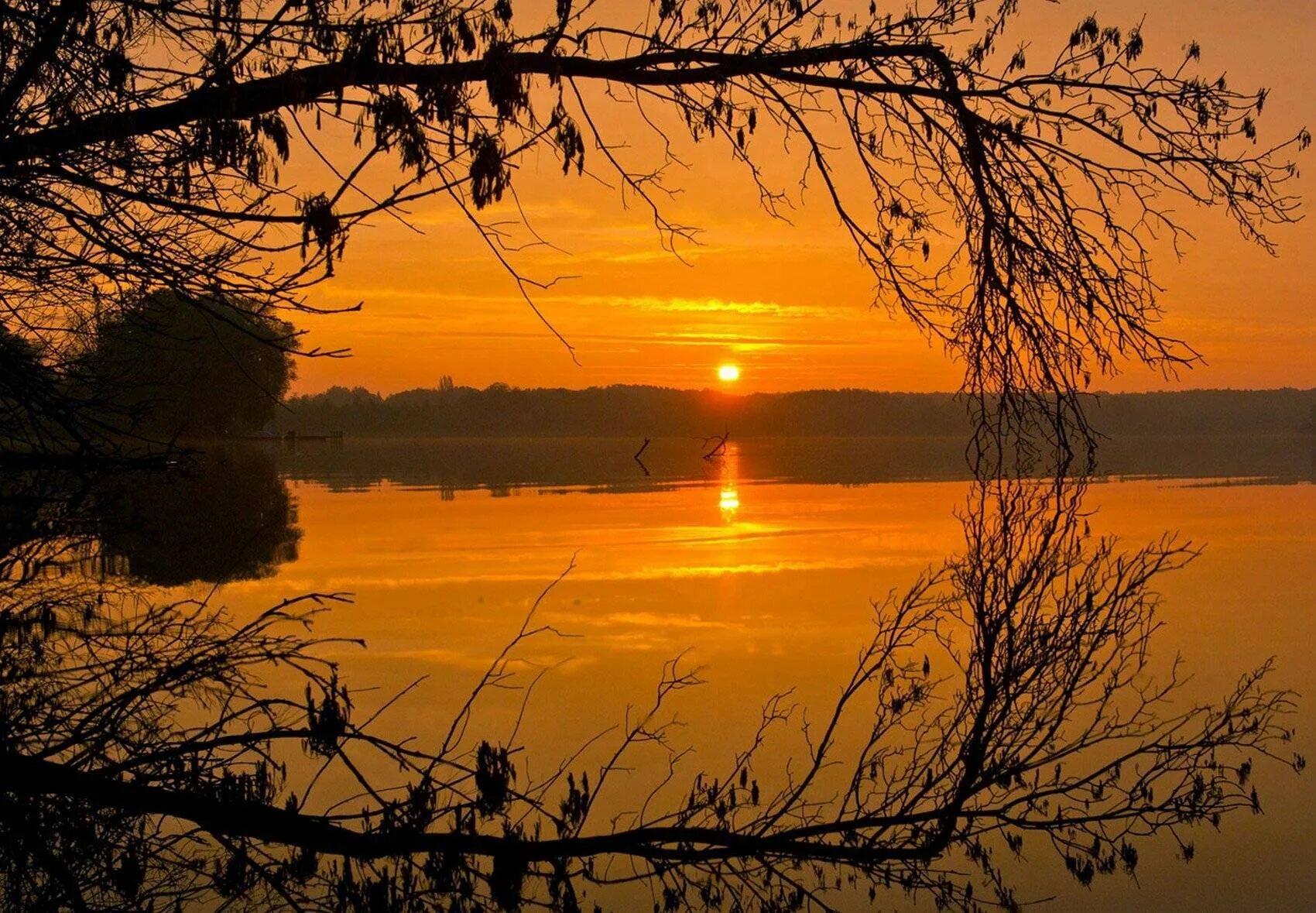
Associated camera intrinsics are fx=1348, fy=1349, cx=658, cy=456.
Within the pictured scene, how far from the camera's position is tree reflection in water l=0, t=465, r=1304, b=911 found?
14.9ft

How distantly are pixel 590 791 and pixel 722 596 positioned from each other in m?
5.39

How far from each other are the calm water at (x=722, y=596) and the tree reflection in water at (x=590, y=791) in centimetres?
18

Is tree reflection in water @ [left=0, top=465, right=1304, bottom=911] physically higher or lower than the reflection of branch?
lower

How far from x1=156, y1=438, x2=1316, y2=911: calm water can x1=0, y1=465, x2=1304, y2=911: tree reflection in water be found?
176 millimetres

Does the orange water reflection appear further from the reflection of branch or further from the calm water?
the reflection of branch

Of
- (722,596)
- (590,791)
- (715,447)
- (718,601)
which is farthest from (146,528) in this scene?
(715,447)

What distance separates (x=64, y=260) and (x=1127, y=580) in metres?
8.96

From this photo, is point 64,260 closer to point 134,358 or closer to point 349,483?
point 134,358

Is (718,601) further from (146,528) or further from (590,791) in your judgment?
(146,528)

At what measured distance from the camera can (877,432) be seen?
87.4 meters

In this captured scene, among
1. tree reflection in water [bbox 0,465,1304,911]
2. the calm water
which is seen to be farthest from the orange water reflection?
tree reflection in water [bbox 0,465,1304,911]

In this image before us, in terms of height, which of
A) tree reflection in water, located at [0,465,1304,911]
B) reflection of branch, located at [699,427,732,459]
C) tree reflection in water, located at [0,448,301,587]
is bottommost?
tree reflection in water, located at [0,465,1304,911]

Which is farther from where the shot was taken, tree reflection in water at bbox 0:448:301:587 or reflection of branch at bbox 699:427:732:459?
reflection of branch at bbox 699:427:732:459

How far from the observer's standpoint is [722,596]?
11.2 meters
